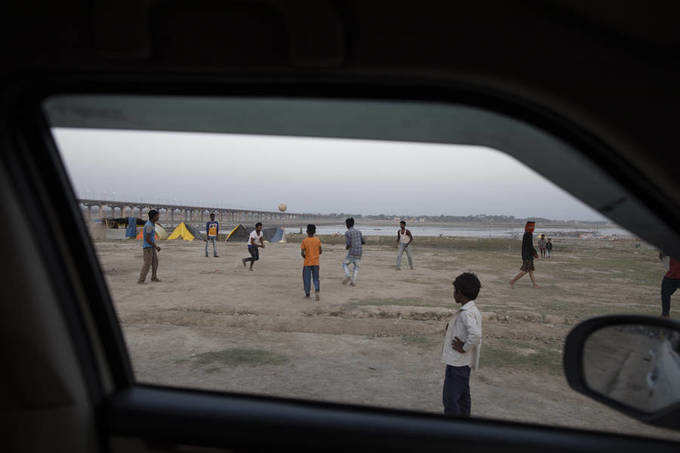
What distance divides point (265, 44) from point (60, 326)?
3.90 feet

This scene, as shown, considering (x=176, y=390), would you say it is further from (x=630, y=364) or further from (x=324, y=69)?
(x=630, y=364)

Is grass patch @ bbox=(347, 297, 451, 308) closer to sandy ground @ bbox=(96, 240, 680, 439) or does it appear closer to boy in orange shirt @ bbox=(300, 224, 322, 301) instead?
sandy ground @ bbox=(96, 240, 680, 439)

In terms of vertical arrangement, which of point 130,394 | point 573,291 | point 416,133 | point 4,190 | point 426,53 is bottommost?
point 573,291

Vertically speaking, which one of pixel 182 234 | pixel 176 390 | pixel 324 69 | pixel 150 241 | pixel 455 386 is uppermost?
pixel 324 69

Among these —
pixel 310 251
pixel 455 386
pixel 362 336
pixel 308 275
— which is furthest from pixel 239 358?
pixel 308 275

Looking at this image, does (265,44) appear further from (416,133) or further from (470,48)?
(416,133)

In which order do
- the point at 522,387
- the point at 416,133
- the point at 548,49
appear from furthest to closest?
1. the point at 522,387
2. the point at 416,133
3. the point at 548,49

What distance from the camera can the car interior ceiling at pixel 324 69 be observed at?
0.87m

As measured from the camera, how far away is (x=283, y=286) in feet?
31.9

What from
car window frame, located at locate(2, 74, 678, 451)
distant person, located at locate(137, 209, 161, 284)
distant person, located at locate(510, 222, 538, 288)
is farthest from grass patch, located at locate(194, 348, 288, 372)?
distant person, located at locate(510, 222, 538, 288)

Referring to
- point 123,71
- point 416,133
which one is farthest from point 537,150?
point 123,71

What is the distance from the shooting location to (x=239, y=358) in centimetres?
468

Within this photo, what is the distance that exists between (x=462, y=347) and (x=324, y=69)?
8.29 feet

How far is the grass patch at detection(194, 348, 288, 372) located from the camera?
14.8 ft
